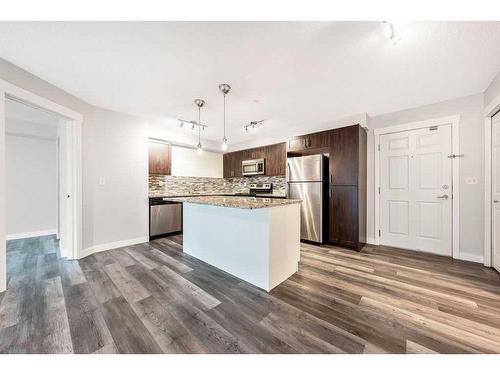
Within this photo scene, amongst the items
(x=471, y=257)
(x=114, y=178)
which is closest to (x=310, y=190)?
(x=471, y=257)

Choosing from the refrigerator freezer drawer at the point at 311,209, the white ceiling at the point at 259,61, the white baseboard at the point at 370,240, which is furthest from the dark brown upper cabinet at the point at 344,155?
the white baseboard at the point at 370,240

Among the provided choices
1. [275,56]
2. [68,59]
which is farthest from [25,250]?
[275,56]

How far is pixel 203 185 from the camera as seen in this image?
5398 millimetres

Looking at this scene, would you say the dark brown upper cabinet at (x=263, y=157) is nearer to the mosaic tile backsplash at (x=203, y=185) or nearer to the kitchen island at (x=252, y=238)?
the mosaic tile backsplash at (x=203, y=185)

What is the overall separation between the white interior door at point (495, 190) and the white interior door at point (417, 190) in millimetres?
440

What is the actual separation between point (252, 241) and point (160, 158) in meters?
3.12

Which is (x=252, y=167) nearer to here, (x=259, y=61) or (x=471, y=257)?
(x=259, y=61)

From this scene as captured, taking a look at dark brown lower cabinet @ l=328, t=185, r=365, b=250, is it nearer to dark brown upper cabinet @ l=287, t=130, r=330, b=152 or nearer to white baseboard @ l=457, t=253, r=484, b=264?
dark brown upper cabinet @ l=287, t=130, r=330, b=152

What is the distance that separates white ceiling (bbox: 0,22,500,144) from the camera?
1542 millimetres

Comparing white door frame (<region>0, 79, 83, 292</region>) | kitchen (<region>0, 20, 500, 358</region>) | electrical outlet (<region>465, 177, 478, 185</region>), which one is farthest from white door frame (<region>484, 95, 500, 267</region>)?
white door frame (<region>0, 79, 83, 292</region>)

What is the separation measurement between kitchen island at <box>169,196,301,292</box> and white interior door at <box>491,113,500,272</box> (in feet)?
8.08

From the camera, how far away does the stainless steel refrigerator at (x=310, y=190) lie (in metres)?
3.57
